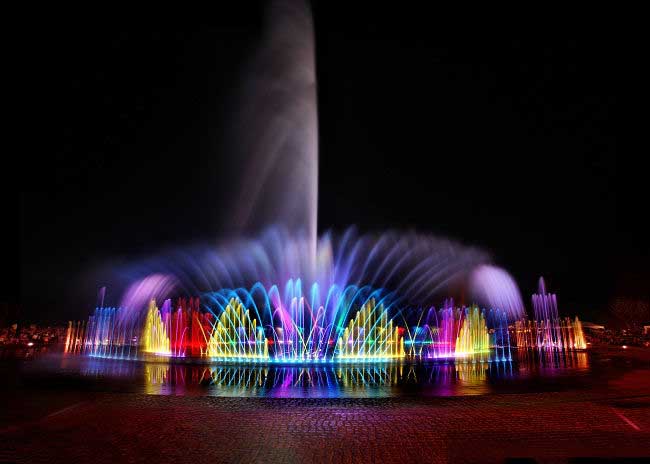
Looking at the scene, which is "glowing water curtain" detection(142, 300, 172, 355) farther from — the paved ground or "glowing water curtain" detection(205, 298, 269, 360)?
the paved ground

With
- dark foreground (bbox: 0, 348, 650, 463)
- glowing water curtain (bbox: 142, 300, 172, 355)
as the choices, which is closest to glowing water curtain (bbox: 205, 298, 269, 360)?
glowing water curtain (bbox: 142, 300, 172, 355)

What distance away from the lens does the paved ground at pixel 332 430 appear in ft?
22.6

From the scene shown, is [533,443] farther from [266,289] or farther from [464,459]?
[266,289]

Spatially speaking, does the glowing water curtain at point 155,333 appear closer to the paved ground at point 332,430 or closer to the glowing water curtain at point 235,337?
the glowing water curtain at point 235,337

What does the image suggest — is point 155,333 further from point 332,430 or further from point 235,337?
point 332,430

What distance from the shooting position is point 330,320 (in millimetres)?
26531

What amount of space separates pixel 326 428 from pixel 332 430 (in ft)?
0.58

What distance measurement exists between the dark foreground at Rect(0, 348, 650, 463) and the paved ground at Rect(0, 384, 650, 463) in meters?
0.02

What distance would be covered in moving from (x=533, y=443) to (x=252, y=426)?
15.5 ft

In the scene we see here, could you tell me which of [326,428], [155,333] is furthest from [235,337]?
[326,428]

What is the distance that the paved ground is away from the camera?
6.88m

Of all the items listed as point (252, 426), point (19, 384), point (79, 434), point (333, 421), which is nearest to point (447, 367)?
point (333, 421)

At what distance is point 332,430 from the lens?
8.18 m

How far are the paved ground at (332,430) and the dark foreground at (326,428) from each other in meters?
0.02
